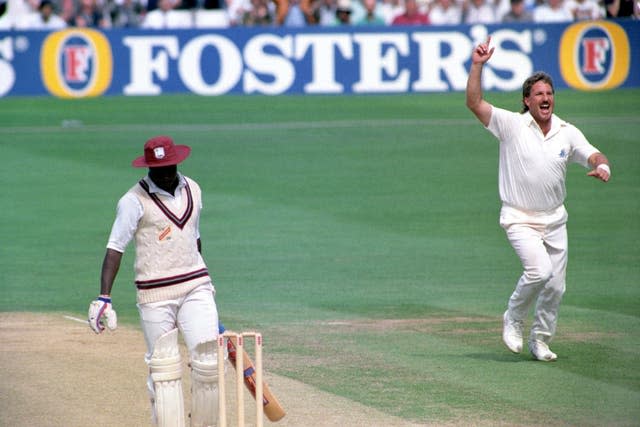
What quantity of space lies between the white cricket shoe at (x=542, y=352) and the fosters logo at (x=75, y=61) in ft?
64.7

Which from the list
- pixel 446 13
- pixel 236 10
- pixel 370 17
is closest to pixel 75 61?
pixel 236 10

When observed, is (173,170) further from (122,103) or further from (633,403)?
(122,103)

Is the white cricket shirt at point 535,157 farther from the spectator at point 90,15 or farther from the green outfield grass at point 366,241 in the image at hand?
the spectator at point 90,15

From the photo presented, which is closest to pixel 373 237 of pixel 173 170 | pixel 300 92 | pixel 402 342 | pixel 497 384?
pixel 402 342

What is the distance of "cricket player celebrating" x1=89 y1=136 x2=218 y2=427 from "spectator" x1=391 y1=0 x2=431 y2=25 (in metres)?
22.0

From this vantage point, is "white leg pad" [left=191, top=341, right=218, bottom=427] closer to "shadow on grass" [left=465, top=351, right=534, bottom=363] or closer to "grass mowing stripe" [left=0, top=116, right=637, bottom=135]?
"shadow on grass" [left=465, top=351, right=534, bottom=363]

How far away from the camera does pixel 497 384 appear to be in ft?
29.5

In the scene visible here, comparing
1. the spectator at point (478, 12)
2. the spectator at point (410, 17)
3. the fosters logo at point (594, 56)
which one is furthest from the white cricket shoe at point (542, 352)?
the spectator at point (478, 12)

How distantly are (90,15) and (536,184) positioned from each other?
22.0 metres

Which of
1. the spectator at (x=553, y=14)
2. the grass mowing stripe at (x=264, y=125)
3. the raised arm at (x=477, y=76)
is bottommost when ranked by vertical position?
the grass mowing stripe at (x=264, y=125)

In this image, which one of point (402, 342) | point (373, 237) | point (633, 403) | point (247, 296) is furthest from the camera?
point (373, 237)

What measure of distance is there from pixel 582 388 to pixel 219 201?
931 centimetres

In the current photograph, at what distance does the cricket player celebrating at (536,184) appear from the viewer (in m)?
9.59

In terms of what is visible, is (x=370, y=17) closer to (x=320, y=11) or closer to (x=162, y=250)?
(x=320, y=11)
